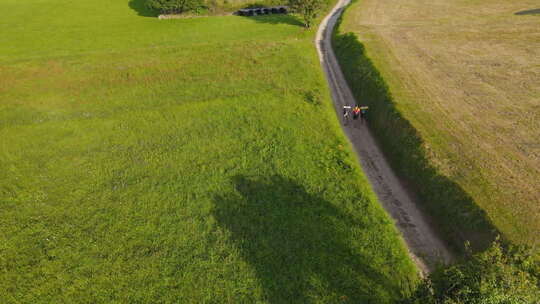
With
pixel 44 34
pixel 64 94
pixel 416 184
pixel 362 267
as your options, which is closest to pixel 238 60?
pixel 64 94

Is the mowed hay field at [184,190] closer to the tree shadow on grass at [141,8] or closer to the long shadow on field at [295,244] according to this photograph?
the long shadow on field at [295,244]

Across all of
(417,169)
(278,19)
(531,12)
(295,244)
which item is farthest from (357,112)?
(531,12)

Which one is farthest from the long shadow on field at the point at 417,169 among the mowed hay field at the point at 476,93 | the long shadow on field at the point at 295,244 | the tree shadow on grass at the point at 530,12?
the tree shadow on grass at the point at 530,12

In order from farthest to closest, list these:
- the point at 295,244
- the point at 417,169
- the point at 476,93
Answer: the point at 476,93 → the point at 417,169 → the point at 295,244

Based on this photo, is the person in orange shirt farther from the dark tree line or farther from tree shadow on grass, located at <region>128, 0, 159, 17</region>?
tree shadow on grass, located at <region>128, 0, 159, 17</region>

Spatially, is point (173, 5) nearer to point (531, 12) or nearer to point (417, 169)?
point (417, 169)

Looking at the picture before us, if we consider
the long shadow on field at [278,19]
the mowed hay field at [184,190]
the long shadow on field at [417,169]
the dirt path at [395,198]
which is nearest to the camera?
the mowed hay field at [184,190]
